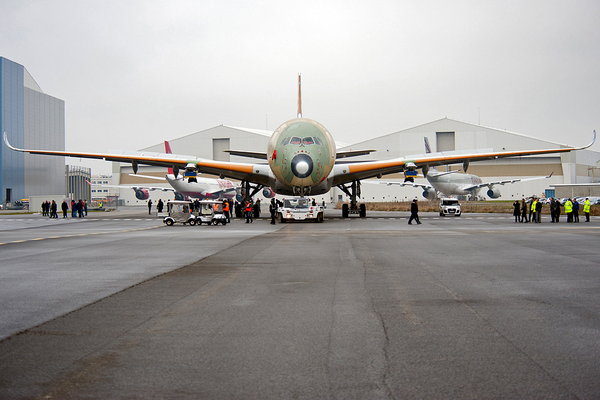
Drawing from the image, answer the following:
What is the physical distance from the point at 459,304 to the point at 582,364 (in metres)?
2.44

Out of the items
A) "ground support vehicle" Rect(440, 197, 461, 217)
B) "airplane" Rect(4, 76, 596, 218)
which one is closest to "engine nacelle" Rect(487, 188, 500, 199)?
"ground support vehicle" Rect(440, 197, 461, 217)

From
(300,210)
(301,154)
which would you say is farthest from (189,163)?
(301,154)

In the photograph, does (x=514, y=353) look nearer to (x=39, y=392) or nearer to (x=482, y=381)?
(x=482, y=381)

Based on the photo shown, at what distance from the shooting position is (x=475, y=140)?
226 feet

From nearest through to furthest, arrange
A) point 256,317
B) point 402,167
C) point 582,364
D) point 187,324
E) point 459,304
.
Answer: point 582,364
point 187,324
point 256,317
point 459,304
point 402,167

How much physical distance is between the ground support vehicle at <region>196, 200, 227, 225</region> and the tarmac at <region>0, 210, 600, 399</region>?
16.5 metres

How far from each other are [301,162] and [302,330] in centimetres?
2029

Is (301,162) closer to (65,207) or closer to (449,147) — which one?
(65,207)

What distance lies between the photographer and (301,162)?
25.2 m

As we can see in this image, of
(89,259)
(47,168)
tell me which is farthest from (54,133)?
(89,259)

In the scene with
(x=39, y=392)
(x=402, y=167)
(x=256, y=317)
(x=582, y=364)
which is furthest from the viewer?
(x=402, y=167)

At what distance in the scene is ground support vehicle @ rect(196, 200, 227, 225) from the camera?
89.5 feet

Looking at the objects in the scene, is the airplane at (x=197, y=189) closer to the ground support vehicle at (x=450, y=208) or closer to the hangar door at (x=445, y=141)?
the ground support vehicle at (x=450, y=208)

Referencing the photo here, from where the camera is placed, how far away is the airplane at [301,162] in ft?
84.4
